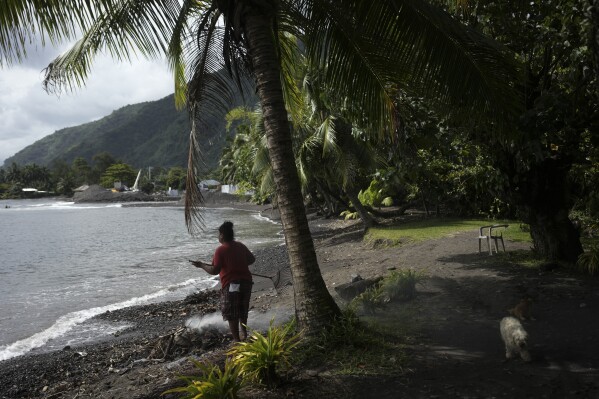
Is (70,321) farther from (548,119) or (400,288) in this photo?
(548,119)

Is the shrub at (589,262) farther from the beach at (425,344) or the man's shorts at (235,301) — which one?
the man's shorts at (235,301)

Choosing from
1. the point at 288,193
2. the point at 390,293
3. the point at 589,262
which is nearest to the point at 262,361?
the point at 288,193

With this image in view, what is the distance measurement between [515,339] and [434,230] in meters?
11.5

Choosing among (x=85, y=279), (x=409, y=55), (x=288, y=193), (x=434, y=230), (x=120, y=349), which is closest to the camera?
(x=288, y=193)

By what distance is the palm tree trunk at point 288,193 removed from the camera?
544cm

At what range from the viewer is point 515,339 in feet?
16.1

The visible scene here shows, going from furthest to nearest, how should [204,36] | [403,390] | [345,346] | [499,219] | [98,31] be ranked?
[499,219], [204,36], [98,31], [345,346], [403,390]

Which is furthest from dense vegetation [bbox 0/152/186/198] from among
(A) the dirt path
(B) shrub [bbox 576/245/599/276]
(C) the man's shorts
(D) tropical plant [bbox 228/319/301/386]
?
(D) tropical plant [bbox 228/319/301/386]

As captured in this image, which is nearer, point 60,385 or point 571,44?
point 571,44

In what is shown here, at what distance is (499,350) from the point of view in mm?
5359

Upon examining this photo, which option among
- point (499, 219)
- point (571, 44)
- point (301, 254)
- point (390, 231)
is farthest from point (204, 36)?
point (499, 219)

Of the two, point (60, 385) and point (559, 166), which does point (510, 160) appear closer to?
point (559, 166)

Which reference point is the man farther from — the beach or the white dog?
the white dog

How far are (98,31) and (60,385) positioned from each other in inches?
208
